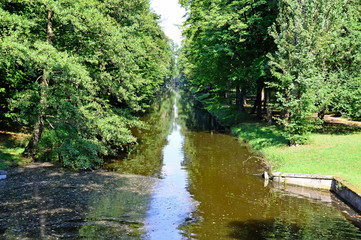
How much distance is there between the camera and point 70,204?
1055 cm

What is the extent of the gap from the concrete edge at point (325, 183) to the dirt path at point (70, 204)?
24.2 ft

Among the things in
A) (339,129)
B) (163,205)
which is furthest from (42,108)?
(339,129)

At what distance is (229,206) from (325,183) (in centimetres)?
578

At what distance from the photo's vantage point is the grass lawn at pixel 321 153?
14273mm

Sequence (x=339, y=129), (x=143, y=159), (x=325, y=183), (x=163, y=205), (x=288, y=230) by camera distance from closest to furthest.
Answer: (x=288, y=230), (x=163, y=205), (x=325, y=183), (x=143, y=159), (x=339, y=129)

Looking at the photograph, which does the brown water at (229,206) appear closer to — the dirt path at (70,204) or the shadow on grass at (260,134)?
the dirt path at (70,204)

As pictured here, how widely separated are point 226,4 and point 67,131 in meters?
20.4

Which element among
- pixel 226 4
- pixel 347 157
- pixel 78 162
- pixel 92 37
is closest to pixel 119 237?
pixel 78 162

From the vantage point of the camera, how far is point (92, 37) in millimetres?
16422

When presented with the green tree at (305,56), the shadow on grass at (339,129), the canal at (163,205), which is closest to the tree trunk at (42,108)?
the canal at (163,205)

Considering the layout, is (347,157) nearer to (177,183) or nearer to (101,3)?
(177,183)

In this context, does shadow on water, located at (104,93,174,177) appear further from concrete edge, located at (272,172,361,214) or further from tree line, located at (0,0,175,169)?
concrete edge, located at (272,172,361,214)

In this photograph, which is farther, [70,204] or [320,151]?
[320,151]

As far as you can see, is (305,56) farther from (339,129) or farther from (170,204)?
(170,204)
